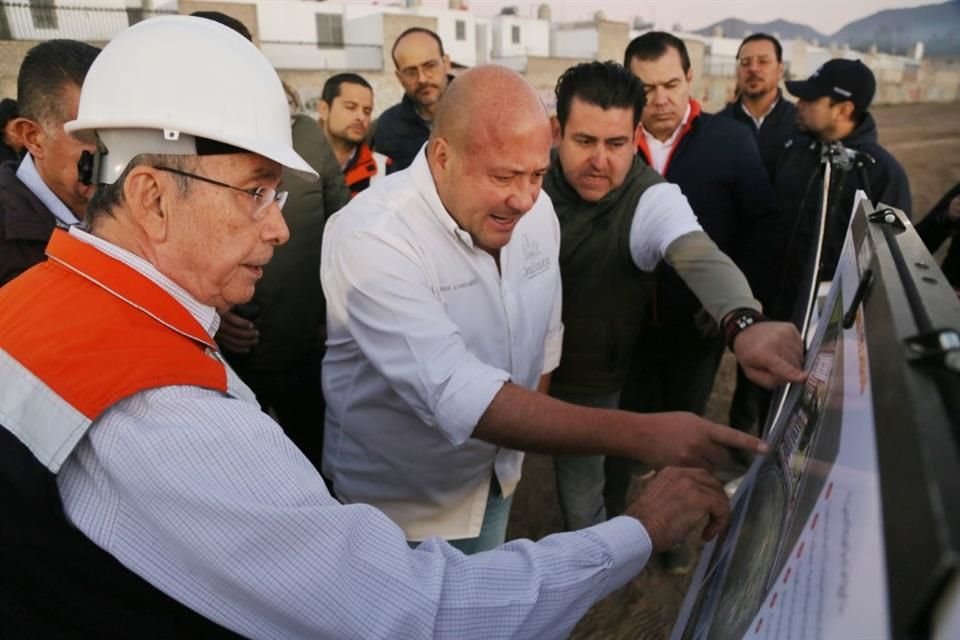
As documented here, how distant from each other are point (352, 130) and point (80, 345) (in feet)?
11.6

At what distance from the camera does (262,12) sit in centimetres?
2836

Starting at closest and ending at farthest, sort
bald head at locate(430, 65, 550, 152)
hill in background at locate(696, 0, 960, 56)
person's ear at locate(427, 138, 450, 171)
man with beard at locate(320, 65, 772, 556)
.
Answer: man with beard at locate(320, 65, 772, 556), bald head at locate(430, 65, 550, 152), person's ear at locate(427, 138, 450, 171), hill in background at locate(696, 0, 960, 56)

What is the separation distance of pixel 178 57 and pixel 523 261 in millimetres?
1237

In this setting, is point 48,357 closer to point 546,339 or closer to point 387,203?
point 387,203

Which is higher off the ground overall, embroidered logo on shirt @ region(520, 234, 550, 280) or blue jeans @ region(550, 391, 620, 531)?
embroidered logo on shirt @ region(520, 234, 550, 280)

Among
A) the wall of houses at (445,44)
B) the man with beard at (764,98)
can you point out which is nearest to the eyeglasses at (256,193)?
the man with beard at (764,98)

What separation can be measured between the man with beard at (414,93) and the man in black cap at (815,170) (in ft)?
7.66

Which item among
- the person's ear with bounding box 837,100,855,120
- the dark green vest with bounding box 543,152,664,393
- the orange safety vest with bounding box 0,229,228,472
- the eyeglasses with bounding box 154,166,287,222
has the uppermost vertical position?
the person's ear with bounding box 837,100,855,120

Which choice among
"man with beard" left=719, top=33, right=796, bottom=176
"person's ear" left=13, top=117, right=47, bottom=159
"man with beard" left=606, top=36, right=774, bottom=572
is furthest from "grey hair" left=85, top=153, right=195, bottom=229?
"man with beard" left=719, top=33, right=796, bottom=176

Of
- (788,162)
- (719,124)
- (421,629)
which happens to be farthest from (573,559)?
(788,162)

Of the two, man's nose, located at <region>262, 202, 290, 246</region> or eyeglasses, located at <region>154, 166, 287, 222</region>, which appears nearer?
eyeglasses, located at <region>154, 166, 287, 222</region>

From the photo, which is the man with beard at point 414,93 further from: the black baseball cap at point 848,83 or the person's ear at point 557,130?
the black baseball cap at point 848,83

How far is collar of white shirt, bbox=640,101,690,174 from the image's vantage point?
344 centimetres

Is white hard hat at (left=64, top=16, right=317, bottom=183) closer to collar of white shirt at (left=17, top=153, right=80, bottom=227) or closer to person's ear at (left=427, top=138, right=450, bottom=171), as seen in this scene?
person's ear at (left=427, top=138, right=450, bottom=171)
